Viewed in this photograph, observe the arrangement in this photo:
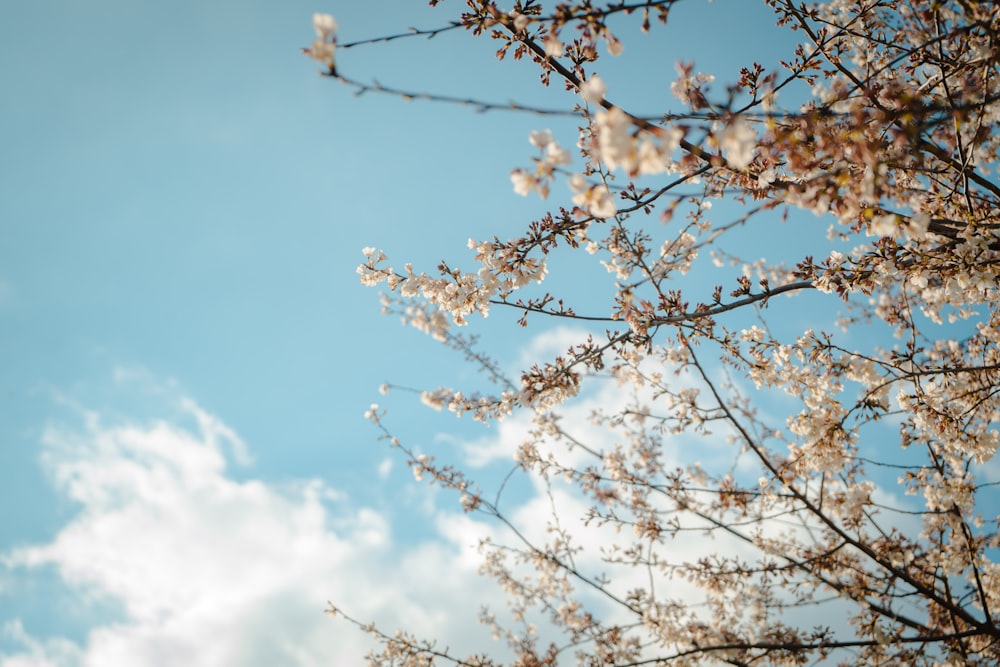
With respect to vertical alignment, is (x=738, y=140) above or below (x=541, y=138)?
below

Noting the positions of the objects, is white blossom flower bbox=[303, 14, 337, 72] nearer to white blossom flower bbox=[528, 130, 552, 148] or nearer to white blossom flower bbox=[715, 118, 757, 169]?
white blossom flower bbox=[528, 130, 552, 148]

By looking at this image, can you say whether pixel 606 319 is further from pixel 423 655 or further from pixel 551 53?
pixel 423 655

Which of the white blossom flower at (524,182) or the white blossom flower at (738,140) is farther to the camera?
the white blossom flower at (524,182)

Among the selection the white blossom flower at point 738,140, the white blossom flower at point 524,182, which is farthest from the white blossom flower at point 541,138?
the white blossom flower at point 738,140

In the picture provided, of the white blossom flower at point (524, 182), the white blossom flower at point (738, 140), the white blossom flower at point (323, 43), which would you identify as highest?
the white blossom flower at point (323, 43)

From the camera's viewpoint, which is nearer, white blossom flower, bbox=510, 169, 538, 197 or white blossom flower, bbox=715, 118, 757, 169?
white blossom flower, bbox=715, 118, 757, 169

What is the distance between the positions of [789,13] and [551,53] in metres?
2.20

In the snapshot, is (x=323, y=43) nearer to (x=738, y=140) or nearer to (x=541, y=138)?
(x=541, y=138)

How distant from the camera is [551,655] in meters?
5.67

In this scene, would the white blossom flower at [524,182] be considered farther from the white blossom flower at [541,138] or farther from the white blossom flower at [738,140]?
the white blossom flower at [738,140]

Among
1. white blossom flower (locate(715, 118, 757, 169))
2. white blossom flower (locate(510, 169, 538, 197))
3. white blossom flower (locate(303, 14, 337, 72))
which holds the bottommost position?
white blossom flower (locate(715, 118, 757, 169))

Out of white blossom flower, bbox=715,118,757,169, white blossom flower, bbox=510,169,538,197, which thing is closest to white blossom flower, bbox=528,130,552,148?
white blossom flower, bbox=510,169,538,197

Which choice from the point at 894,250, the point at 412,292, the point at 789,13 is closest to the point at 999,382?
the point at 894,250

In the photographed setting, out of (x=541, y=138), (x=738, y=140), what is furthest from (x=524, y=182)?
(x=738, y=140)
